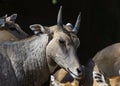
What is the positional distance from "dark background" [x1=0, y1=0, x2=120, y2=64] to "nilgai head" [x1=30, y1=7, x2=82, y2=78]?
14.7 ft

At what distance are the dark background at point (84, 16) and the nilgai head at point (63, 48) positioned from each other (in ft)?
14.7

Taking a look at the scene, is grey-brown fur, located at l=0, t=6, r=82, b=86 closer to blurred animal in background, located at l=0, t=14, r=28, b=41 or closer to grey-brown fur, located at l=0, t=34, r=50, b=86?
grey-brown fur, located at l=0, t=34, r=50, b=86

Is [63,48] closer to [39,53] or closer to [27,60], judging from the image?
→ [39,53]

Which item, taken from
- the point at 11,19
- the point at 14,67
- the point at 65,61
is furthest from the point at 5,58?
the point at 11,19

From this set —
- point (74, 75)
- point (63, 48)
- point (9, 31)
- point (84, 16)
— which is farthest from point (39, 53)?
point (84, 16)

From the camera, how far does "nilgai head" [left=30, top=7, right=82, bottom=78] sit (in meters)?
8.29

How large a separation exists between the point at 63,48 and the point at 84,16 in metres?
5.19

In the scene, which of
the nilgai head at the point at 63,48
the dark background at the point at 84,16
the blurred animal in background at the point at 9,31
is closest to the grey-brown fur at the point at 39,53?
the nilgai head at the point at 63,48

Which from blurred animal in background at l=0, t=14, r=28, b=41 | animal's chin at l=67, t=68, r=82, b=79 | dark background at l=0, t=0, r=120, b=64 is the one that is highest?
blurred animal in background at l=0, t=14, r=28, b=41

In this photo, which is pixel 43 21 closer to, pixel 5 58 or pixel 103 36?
pixel 103 36

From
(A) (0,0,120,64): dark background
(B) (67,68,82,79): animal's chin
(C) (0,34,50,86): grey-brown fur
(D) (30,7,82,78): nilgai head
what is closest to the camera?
(B) (67,68,82,79): animal's chin

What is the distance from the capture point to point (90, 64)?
27.8ft

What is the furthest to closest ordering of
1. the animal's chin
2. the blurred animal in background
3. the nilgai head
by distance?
the blurred animal in background
the nilgai head
the animal's chin

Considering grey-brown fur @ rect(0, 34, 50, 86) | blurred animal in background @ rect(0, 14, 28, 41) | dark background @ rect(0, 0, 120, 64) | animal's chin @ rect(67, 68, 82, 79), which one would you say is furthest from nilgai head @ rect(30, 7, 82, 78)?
dark background @ rect(0, 0, 120, 64)
